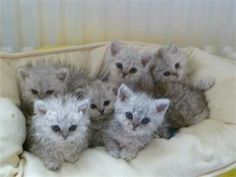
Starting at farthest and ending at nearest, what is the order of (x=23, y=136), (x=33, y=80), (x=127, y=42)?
(x=127, y=42), (x=33, y=80), (x=23, y=136)

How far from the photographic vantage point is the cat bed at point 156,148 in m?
1.39

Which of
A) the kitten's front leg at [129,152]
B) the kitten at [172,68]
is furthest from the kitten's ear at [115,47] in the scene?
the kitten's front leg at [129,152]

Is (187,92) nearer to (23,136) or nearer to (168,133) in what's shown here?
(168,133)

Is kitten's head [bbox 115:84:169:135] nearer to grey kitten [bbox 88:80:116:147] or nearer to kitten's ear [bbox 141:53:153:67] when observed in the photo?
grey kitten [bbox 88:80:116:147]

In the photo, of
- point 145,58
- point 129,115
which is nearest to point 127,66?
point 145,58

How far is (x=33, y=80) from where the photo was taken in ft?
5.17

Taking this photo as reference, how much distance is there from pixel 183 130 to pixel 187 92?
159mm

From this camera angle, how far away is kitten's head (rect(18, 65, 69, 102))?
1579 millimetres

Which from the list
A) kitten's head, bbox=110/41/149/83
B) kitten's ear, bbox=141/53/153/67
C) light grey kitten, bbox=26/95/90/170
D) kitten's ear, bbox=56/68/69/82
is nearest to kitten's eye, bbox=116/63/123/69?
kitten's head, bbox=110/41/149/83

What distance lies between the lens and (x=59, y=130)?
4.48 ft

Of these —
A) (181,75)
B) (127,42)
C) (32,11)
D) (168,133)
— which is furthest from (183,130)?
(32,11)

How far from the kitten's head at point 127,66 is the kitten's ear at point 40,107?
395 mm

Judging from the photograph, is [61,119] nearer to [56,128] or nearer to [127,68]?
[56,128]

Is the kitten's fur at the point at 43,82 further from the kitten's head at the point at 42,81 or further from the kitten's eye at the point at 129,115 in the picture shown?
the kitten's eye at the point at 129,115
